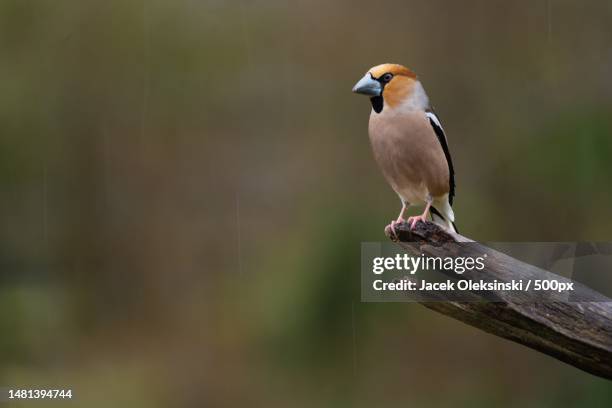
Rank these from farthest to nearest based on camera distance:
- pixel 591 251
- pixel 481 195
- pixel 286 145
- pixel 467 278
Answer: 1. pixel 286 145
2. pixel 481 195
3. pixel 591 251
4. pixel 467 278

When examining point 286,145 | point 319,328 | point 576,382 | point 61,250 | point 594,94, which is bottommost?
point 576,382

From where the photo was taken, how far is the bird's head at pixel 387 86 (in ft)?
6.21

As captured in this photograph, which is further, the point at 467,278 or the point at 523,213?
the point at 523,213

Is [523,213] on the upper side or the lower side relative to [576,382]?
upper

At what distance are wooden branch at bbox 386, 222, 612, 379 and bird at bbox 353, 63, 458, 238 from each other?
165mm

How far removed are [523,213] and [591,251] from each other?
70 centimetres

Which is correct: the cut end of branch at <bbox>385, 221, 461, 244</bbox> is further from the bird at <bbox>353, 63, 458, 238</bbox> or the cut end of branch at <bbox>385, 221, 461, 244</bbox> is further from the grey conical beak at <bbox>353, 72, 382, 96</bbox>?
the grey conical beak at <bbox>353, 72, 382, 96</bbox>

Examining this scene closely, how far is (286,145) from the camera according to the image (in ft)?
10.2

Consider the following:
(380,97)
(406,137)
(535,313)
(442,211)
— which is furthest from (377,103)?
(535,313)

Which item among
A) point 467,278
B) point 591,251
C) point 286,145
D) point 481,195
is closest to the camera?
point 467,278

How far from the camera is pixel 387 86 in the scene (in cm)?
191

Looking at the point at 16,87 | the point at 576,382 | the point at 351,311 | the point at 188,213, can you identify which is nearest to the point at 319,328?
the point at 351,311

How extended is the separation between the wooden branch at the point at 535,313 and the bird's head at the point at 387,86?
0.37 m

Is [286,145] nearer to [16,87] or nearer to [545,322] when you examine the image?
[16,87]
